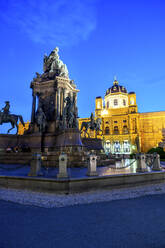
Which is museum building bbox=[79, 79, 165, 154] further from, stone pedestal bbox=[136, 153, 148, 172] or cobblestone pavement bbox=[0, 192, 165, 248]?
cobblestone pavement bbox=[0, 192, 165, 248]

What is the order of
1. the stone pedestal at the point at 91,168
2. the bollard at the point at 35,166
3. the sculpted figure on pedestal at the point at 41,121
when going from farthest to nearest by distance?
the sculpted figure on pedestal at the point at 41,121
the bollard at the point at 35,166
the stone pedestal at the point at 91,168

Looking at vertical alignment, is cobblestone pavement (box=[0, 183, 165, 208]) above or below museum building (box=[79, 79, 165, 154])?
below

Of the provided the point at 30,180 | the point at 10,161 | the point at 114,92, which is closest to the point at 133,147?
the point at 114,92

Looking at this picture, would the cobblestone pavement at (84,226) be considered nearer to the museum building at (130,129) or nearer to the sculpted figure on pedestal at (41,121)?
the sculpted figure on pedestal at (41,121)

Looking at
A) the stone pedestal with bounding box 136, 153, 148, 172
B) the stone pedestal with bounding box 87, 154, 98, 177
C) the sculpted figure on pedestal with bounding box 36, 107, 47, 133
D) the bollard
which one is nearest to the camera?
the stone pedestal with bounding box 87, 154, 98, 177

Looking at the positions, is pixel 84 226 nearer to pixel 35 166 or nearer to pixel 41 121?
pixel 35 166

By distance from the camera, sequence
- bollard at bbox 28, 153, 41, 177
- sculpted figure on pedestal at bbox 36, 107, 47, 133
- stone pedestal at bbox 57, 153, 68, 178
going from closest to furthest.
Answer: stone pedestal at bbox 57, 153, 68, 178 < bollard at bbox 28, 153, 41, 177 < sculpted figure on pedestal at bbox 36, 107, 47, 133

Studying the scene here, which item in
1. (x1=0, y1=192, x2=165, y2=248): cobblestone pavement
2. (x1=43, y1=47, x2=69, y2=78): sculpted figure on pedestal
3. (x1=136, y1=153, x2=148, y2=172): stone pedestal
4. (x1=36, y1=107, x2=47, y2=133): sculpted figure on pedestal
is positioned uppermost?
(x1=43, y1=47, x2=69, y2=78): sculpted figure on pedestal

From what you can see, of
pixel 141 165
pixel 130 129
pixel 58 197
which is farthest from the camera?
pixel 130 129

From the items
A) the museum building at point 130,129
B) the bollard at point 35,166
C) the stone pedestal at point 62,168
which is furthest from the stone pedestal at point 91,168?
the museum building at point 130,129

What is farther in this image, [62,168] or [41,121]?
[41,121]

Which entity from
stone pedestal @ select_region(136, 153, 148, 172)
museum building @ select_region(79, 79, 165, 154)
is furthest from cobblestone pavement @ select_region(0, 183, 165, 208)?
museum building @ select_region(79, 79, 165, 154)

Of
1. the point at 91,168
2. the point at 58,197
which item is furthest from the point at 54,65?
the point at 58,197

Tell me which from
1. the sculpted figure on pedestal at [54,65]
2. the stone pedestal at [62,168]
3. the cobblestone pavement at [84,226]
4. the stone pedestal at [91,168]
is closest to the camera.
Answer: the cobblestone pavement at [84,226]
